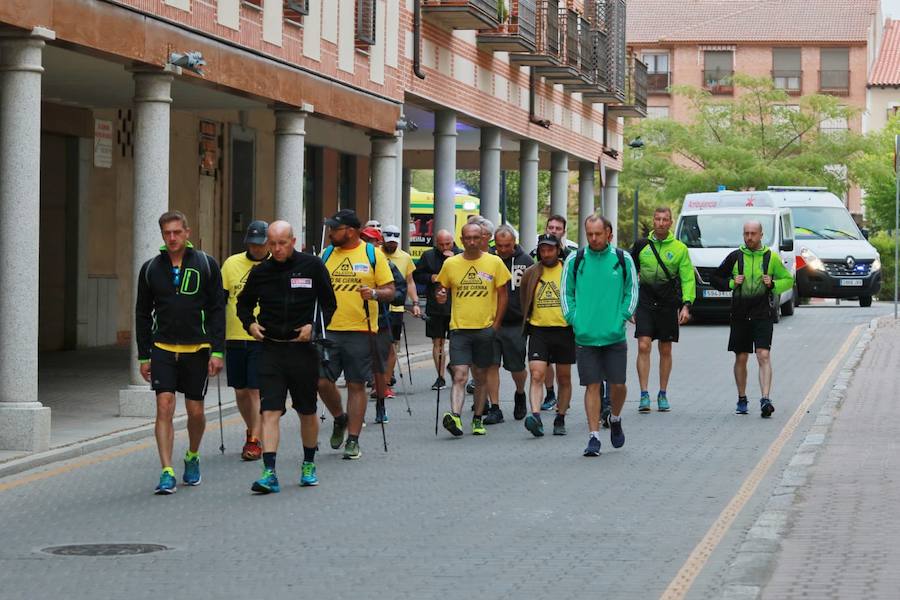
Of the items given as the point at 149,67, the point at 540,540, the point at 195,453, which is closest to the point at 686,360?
the point at 149,67

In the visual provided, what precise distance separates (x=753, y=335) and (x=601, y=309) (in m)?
3.71

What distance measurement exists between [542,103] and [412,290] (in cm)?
2022

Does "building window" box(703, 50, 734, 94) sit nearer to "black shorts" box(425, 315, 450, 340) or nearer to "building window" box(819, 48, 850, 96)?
"building window" box(819, 48, 850, 96)

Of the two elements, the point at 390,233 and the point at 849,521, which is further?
the point at 390,233

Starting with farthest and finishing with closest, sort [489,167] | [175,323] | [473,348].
Answer: [489,167], [473,348], [175,323]

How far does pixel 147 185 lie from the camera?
16703 millimetres

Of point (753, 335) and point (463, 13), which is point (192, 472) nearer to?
point (753, 335)

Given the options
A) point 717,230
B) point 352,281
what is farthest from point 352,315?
point 717,230

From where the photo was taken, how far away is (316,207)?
35.4 meters

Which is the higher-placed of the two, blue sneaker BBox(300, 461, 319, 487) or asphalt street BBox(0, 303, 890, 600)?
blue sneaker BBox(300, 461, 319, 487)

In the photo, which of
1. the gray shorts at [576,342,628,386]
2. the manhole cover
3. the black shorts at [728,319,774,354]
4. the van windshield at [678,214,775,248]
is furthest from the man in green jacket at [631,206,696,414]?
the van windshield at [678,214,775,248]

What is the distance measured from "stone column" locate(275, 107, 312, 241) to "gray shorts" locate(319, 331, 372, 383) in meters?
8.53

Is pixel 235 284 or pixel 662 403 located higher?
pixel 235 284

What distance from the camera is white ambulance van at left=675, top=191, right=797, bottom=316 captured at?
33688 millimetres
